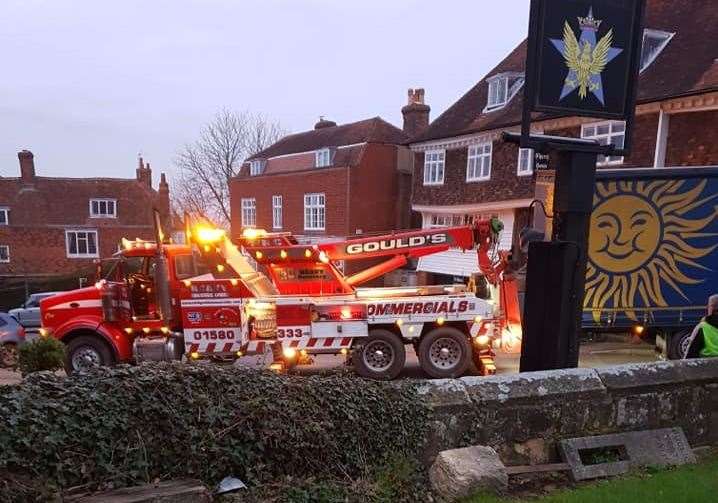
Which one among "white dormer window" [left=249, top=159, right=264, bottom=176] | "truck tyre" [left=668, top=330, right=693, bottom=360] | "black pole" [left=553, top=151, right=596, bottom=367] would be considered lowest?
"truck tyre" [left=668, top=330, right=693, bottom=360]

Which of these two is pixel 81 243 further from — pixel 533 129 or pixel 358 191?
pixel 533 129

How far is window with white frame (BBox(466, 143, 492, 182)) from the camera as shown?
20688 millimetres

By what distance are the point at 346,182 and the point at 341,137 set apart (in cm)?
512

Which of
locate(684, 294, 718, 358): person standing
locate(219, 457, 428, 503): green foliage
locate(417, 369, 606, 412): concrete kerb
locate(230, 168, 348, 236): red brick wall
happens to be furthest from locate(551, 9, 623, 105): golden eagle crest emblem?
locate(230, 168, 348, 236): red brick wall

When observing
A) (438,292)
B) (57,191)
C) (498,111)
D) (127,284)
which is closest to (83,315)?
(127,284)

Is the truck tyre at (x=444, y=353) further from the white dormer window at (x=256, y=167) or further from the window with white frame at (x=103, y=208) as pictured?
the window with white frame at (x=103, y=208)

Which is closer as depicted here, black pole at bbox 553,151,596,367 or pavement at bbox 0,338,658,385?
black pole at bbox 553,151,596,367

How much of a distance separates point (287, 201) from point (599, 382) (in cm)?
2743

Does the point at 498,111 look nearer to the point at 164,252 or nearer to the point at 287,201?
the point at 287,201

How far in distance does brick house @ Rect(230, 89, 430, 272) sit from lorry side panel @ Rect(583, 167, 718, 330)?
17.4 meters

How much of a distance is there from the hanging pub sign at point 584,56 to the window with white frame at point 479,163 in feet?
54.7

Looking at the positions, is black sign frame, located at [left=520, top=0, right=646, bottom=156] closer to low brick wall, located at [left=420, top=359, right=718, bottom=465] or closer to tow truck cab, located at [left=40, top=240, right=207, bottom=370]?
low brick wall, located at [left=420, top=359, right=718, bottom=465]

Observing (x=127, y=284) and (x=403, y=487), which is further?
(x=127, y=284)

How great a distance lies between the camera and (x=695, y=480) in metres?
3.36
